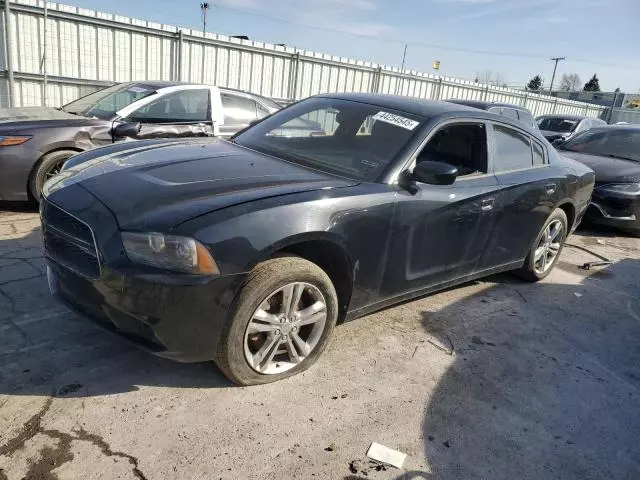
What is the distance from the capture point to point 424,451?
2.62m

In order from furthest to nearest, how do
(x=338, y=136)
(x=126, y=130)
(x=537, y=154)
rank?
(x=126, y=130), (x=537, y=154), (x=338, y=136)

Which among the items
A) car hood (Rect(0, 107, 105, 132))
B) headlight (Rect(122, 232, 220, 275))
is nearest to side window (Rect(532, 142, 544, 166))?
headlight (Rect(122, 232, 220, 275))

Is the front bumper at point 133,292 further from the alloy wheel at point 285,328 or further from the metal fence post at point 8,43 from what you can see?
the metal fence post at point 8,43

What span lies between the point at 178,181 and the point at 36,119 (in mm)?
3678

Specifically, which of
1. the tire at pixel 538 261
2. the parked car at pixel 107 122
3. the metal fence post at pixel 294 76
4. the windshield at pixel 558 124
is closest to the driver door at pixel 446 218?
the tire at pixel 538 261

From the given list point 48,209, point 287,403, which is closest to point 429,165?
point 287,403

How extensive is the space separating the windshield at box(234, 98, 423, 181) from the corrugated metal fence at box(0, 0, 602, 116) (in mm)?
7806

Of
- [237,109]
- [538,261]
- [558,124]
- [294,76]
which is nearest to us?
[538,261]

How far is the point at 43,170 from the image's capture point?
547 centimetres

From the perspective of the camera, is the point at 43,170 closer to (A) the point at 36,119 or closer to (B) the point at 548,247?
(A) the point at 36,119

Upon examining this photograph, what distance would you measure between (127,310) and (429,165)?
198 centimetres

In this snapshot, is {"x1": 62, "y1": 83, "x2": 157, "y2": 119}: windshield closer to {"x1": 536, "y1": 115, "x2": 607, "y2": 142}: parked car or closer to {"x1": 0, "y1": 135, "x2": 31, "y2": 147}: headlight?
{"x1": 0, "y1": 135, "x2": 31, "y2": 147}: headlight

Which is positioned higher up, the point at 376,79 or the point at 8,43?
the point at 376,79

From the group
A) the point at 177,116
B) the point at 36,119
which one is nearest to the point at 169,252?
the point at 36,119
